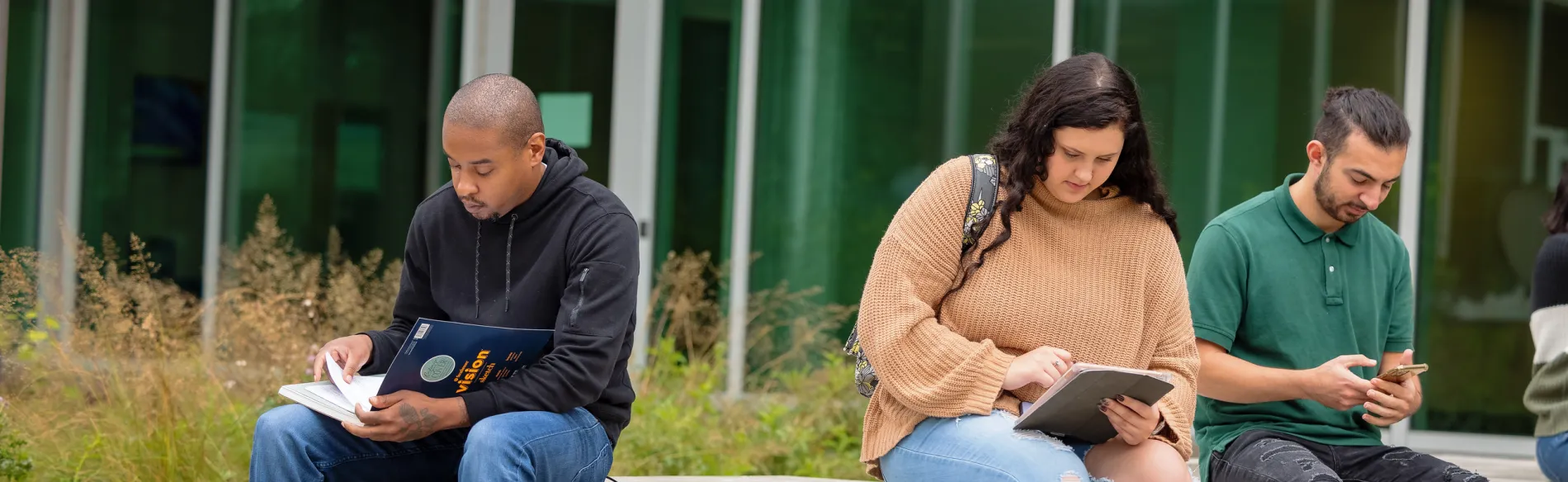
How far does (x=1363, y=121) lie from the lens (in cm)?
294

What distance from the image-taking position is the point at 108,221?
24.4 feet

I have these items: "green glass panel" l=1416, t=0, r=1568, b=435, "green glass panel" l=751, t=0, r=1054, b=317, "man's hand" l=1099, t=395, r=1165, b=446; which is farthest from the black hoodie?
"green glass panel" l=1416, t=0, r=1568, b=435

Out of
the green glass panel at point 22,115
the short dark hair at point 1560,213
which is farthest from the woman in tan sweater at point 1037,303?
the green glass panel at point 22,115

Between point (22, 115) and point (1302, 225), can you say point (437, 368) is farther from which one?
point (22, 115)

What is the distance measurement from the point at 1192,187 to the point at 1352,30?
0.94m

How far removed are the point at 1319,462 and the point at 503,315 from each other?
1.64m

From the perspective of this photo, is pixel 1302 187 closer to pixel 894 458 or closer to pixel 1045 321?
pixel 1045 321

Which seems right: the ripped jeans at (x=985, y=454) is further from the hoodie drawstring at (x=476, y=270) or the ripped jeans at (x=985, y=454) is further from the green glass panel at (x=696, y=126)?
the green glass panel at (x=696, y=126)

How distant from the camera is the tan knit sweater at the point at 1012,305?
99.1 inches

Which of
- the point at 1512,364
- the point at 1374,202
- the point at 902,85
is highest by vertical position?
the point at 902,85

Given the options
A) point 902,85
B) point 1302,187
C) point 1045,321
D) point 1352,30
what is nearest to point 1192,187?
point 1352,30

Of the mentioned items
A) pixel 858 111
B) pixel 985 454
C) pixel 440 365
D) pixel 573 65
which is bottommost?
pixel 985 454

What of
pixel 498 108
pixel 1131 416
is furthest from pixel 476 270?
pixel 1131 416

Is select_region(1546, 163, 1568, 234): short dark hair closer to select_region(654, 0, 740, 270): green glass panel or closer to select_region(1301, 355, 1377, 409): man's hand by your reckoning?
select_region(1301, 355, 1377, 409): man's hand
